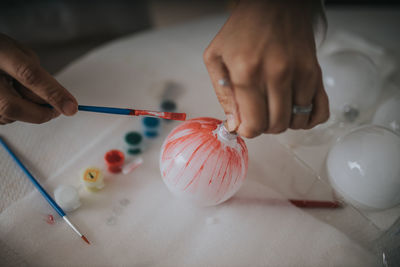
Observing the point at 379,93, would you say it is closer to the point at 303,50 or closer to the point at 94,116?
the point at 303,50

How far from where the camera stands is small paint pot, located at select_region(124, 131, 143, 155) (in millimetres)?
672

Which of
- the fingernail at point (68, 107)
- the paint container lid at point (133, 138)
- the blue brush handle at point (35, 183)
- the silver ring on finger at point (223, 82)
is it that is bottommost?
the paint container lid at point (133, 138)

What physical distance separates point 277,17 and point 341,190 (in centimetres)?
38

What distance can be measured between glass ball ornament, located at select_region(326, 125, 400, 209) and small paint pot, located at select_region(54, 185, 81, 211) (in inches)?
21.2

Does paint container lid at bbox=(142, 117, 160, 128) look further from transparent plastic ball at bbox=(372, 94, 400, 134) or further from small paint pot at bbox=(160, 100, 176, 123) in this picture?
transparent plastic ball at bbox=(372, 94, 400, 134)

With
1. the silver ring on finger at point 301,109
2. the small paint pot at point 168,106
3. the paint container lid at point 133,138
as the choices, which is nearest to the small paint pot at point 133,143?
the paint container lid at point 133,138

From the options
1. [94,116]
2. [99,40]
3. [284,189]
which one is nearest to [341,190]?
[284,189]

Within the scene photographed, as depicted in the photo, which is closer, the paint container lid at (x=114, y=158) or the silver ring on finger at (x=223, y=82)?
the silver ring on finger at (x=223, y=82)

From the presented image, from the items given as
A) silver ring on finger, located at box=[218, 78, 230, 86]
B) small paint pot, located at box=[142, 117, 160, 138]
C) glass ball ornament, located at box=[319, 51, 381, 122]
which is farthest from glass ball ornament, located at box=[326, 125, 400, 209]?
small paint pot, located at box=[142, 117, 160, 138]

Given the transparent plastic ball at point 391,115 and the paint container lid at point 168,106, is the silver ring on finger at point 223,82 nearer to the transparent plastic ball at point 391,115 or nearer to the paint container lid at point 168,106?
the paint container lid at point 168,106

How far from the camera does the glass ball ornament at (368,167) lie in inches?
20.9

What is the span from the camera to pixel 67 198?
0.56 m

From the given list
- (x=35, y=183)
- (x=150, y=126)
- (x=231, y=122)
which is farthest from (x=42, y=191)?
(x=231, y=122)

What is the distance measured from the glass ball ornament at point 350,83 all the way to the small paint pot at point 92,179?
61 cm
